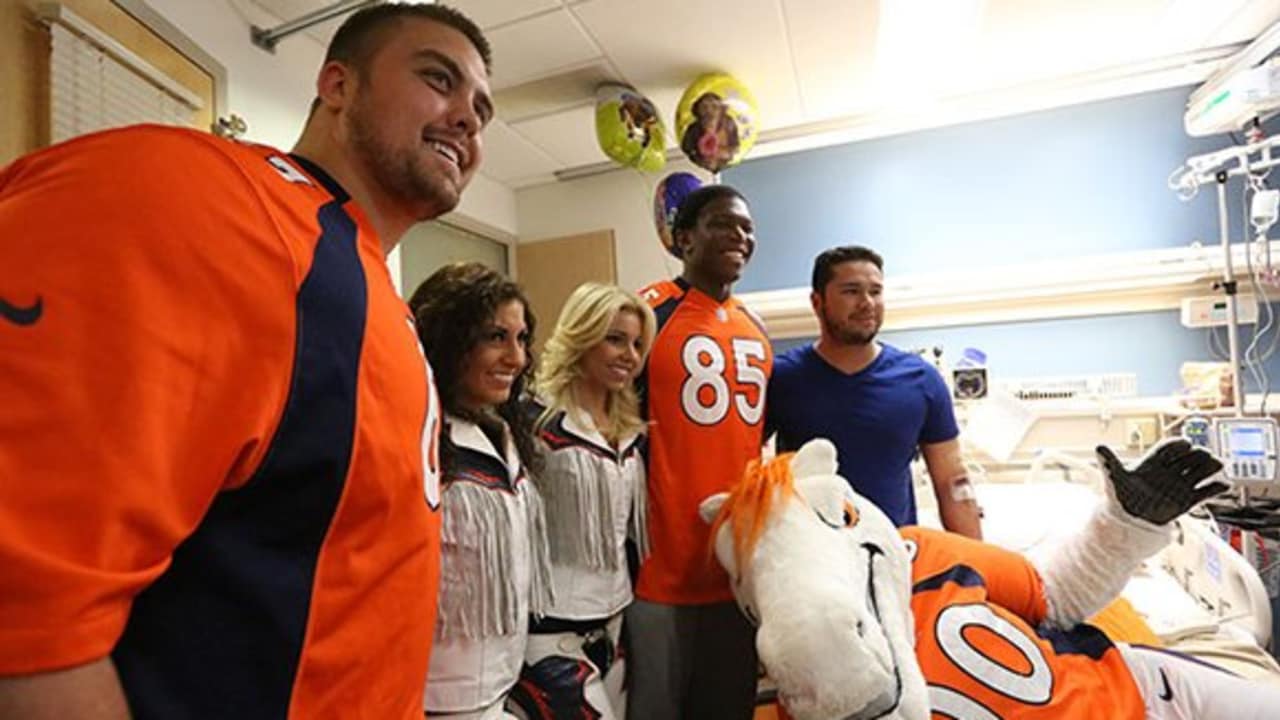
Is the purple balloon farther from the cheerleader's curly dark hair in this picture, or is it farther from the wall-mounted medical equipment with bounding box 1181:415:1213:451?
the wall-mounted medical equipment with bounding box 1181:415:1213:451

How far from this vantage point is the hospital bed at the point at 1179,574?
A: 1582mm

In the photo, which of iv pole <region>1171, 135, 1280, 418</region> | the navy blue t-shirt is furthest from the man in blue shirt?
iv pole <region>1171, 135, 1280, 418</region>

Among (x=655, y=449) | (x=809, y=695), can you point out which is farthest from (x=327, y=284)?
(x=655, y=449)

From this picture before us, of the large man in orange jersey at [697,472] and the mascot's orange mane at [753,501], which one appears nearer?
the mascot's orange mane at [753,501]

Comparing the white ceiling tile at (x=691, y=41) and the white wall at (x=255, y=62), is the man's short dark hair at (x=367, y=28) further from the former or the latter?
the white ceiling tile at (x=691, y=41)

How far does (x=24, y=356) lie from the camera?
0.39 metres

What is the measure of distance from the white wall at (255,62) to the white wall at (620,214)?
1.70 metres

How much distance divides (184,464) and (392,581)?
267 millimetres

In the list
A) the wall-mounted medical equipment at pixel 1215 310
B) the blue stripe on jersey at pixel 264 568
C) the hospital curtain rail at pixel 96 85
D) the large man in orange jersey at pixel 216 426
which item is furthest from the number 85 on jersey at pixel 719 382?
the wall-mounted medical equipment at pixel 1215 310

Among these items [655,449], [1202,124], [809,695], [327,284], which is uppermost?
[1202,124]

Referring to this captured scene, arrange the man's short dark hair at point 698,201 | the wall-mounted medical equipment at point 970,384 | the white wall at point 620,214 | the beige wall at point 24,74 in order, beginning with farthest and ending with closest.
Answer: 1. the white wall at point 620,214
2. the wall-mounted medical equipment at point 970,384
3. the man's short dark hair at point 698,201
4. the beige wall at point 24,74

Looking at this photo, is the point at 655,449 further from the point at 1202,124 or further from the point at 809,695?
the point at 1202,124

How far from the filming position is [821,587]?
96 centimetres

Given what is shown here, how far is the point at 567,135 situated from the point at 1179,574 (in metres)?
3.29
